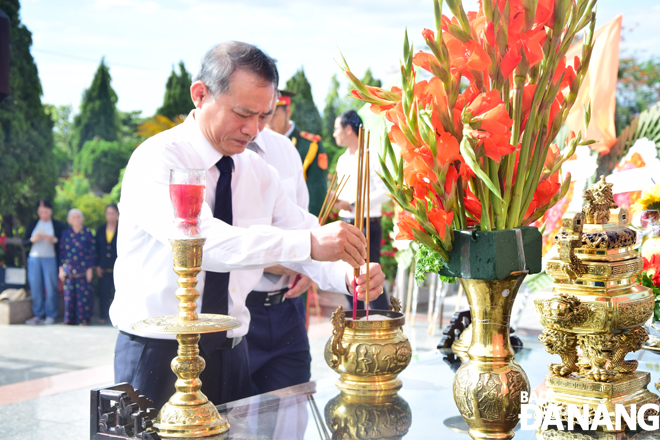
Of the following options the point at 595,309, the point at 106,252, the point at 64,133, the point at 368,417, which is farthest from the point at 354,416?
the point at 64,133

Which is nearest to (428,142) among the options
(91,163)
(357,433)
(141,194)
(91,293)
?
(357,433)

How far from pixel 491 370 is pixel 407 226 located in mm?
296

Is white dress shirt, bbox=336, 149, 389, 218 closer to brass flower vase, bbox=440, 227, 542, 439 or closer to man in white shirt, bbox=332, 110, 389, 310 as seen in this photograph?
man in white shirt, bbox=332, 110, 389, 310

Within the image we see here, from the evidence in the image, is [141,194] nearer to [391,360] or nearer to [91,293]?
[391,360]

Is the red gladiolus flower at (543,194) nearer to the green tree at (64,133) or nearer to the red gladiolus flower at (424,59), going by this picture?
the red gladiolus flower at (424,59)

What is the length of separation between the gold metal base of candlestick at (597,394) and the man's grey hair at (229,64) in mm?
1078

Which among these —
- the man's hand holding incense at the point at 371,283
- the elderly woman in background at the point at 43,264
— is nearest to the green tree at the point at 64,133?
the elderly woman in background at the point at 43,264

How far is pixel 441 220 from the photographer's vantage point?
1.17 metres

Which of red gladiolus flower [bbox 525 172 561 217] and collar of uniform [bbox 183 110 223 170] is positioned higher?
collar of uniform [bbox 183 110 223 170]

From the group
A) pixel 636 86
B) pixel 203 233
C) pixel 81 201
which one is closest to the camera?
pixel 203 233

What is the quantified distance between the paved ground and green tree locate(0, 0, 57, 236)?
2661 mm

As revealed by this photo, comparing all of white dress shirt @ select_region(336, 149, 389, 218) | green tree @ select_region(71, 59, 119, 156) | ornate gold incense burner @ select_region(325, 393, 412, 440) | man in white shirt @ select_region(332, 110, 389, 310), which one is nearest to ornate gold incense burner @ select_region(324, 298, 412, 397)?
ornate gold incense burner @ select_region(325, 393, 412, 440)

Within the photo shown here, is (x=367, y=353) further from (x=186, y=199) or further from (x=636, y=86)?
(x=636, y=86)

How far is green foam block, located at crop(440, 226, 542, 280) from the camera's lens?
1.13m
